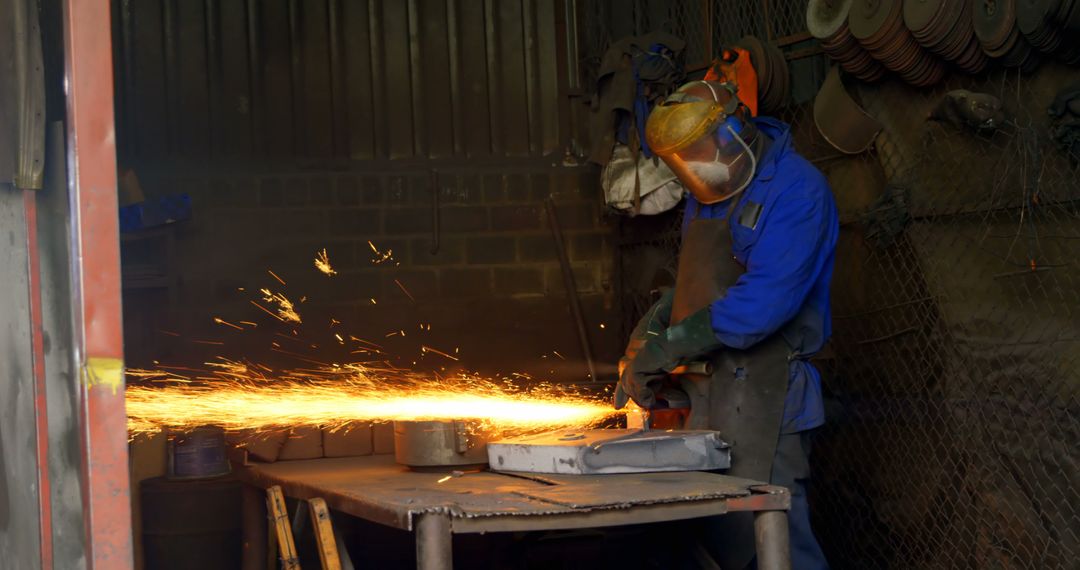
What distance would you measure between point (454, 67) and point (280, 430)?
10.3ft

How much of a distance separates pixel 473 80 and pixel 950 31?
134 inches

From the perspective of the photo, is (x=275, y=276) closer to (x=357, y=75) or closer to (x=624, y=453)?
(x=357, y=75)

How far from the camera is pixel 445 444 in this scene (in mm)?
4176

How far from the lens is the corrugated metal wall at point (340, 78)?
7047mm

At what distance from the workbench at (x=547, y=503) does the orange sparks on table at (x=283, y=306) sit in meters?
3.30

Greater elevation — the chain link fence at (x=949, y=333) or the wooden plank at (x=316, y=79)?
the wooden plank at (x=316, y=79)

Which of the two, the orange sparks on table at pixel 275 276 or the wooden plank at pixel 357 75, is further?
the wooden plank at pixel 357 75

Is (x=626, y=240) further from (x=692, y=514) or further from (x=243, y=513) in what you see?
(x=692, y=514)

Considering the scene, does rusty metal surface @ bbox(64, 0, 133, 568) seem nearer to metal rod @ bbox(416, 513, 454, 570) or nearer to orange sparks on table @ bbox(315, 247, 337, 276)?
metal rod @ bbox(416, 513, 454, 570)

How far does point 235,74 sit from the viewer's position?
23.4 ft

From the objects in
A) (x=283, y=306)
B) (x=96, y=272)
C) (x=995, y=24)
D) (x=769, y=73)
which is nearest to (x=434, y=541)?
(x=96, y=272)

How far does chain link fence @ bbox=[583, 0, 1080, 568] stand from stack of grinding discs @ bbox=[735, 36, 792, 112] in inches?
4.2

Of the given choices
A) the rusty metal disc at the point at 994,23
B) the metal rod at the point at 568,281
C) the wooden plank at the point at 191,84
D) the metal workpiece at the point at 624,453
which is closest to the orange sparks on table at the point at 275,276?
the wooden plank at the point at 191,84

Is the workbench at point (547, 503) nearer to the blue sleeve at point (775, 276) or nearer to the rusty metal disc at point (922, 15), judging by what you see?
the blue sleeve at point (775, 276)
